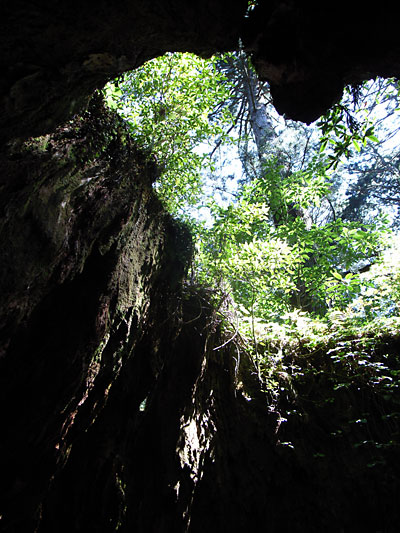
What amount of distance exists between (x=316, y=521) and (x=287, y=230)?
619 centimetres

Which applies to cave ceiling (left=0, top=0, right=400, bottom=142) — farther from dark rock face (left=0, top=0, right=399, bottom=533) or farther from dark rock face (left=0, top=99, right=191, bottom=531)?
dark rock face (left=0, top=99, right=191, bottom=531)

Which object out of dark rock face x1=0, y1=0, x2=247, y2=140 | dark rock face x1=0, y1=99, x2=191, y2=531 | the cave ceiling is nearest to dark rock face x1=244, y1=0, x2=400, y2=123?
the cave ceiling

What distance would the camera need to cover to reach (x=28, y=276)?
2.12m

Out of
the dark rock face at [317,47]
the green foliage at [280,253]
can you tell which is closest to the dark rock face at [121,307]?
the dark rock face at [317,47]

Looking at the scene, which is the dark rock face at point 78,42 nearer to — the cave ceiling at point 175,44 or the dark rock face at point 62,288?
the cave ceiling at point 175,44

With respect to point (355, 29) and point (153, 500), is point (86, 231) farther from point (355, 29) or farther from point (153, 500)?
point (153, 500)

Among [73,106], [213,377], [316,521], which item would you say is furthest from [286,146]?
[316,521]

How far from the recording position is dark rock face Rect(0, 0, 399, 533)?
1.97 m

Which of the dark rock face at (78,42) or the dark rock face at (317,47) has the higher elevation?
the dark rock face at (317,47)

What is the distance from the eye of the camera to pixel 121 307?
335cm

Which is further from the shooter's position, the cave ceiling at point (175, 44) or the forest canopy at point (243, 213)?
the forest canopy at point (243, 213)

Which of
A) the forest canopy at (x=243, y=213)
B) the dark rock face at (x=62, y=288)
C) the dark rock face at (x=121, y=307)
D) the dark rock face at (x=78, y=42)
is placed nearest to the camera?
the dark rock face at (x=78, y=42)

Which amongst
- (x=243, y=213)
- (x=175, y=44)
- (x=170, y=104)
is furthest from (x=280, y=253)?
(x=175, y=44)

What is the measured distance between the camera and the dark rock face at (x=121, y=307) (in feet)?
6.47
